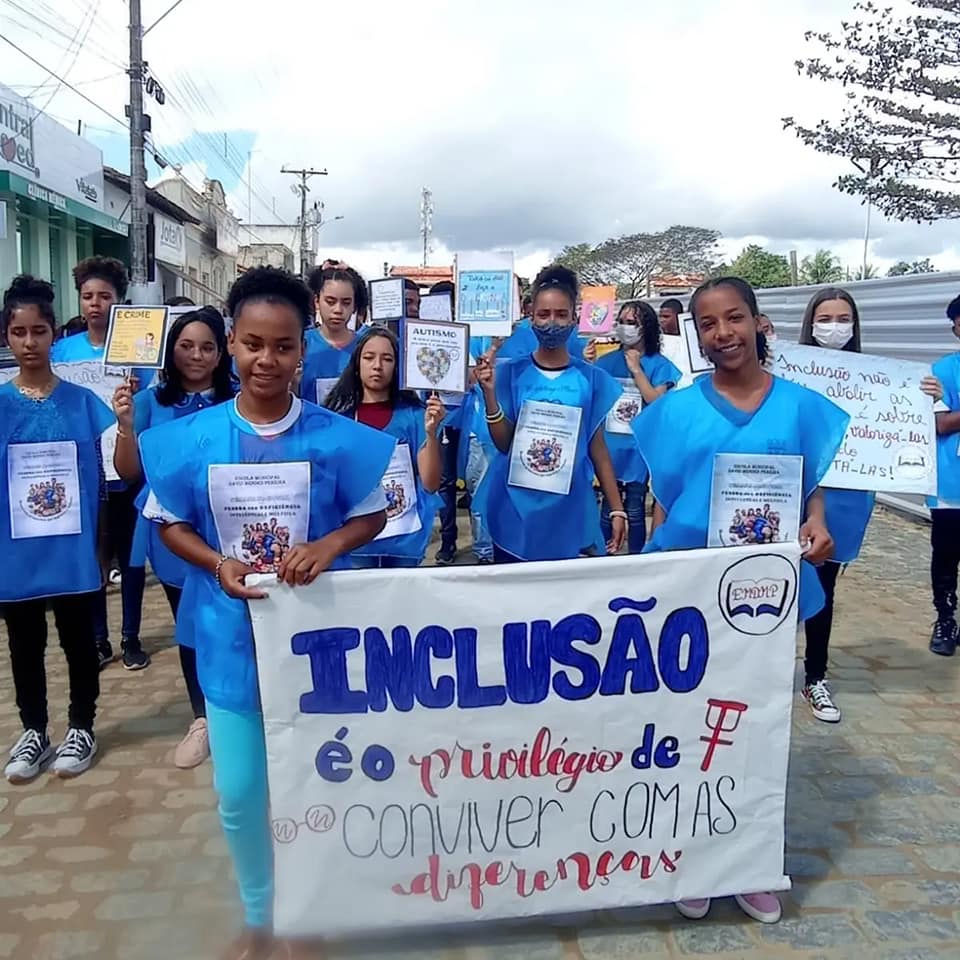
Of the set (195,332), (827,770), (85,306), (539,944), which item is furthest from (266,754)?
(85,306)

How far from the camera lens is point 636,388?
7.05 m

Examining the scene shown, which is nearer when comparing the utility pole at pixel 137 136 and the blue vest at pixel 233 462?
the blue vest at pixel 233 462

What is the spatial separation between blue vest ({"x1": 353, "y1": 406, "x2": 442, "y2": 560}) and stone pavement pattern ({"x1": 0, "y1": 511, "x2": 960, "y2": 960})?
1.13 meters

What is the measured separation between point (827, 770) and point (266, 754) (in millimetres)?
2417

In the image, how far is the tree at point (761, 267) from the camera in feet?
128

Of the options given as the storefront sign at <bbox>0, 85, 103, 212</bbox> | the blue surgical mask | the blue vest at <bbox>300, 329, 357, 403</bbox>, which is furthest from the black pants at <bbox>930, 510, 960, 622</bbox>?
the storefront sign at <bbox>0, 85, 103, 212</bbox>

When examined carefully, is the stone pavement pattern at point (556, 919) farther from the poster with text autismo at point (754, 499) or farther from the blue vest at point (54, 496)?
the poster with text autismo at point (754, 499)

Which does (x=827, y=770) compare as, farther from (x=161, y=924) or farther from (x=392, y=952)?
(x=161, y=924)

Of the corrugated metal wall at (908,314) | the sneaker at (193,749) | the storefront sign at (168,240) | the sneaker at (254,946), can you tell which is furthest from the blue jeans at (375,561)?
the storefront sign at (168,240)

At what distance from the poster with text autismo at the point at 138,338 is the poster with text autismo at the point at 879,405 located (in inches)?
107

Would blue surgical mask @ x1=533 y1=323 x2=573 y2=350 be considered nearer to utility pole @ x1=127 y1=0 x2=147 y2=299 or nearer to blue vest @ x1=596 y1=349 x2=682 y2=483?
blue vest @ x1=596 y1=349 x2=682 y2=483

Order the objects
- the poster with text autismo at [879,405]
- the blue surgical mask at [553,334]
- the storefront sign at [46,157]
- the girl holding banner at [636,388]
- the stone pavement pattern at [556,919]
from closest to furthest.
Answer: the stone pavement pattern at [556,919] → the blue surgical mask at [553,334] → the poster with text autismo at [879,405] → the girl holding banner at [636,388] → the storefront sign at [46,157]

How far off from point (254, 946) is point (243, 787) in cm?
49

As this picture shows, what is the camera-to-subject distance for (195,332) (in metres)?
4.03
